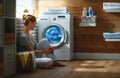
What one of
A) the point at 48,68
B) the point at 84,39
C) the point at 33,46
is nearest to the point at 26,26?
the point at 33,46

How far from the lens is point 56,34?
6.09 meters

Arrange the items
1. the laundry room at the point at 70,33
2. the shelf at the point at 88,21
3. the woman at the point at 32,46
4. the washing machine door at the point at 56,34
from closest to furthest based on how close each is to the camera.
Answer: the woman at the point at 32,46 < the laundry room at the point at 70,33 < the washing machine door at the point at 56,34 < the shelf at the point at 88,21

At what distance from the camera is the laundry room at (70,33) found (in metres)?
5.02

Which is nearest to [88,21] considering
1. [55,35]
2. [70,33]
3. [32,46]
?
[70,33]

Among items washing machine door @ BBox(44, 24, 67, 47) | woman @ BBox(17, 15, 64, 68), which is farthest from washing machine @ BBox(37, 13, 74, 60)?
woman @ BBox(17, 15, 64, 68)

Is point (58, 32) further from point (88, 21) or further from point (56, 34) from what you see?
point (88, 21)

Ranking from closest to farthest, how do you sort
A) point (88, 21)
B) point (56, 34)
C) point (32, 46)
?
point (32, 46) → point (56, 34) → point (88, 21)

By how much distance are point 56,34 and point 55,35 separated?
0.03m

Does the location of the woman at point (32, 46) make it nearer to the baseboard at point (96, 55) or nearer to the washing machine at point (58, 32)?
the washing machine at point (58, 32)

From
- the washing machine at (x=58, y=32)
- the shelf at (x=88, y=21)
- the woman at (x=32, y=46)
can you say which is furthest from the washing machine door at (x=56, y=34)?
the woman at (x=32, y=46)

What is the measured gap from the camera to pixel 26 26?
16.4 feet

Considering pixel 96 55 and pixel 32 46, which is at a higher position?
pixel 32 46

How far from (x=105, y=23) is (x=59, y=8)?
41.9 inches

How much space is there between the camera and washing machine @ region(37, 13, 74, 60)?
607cm
